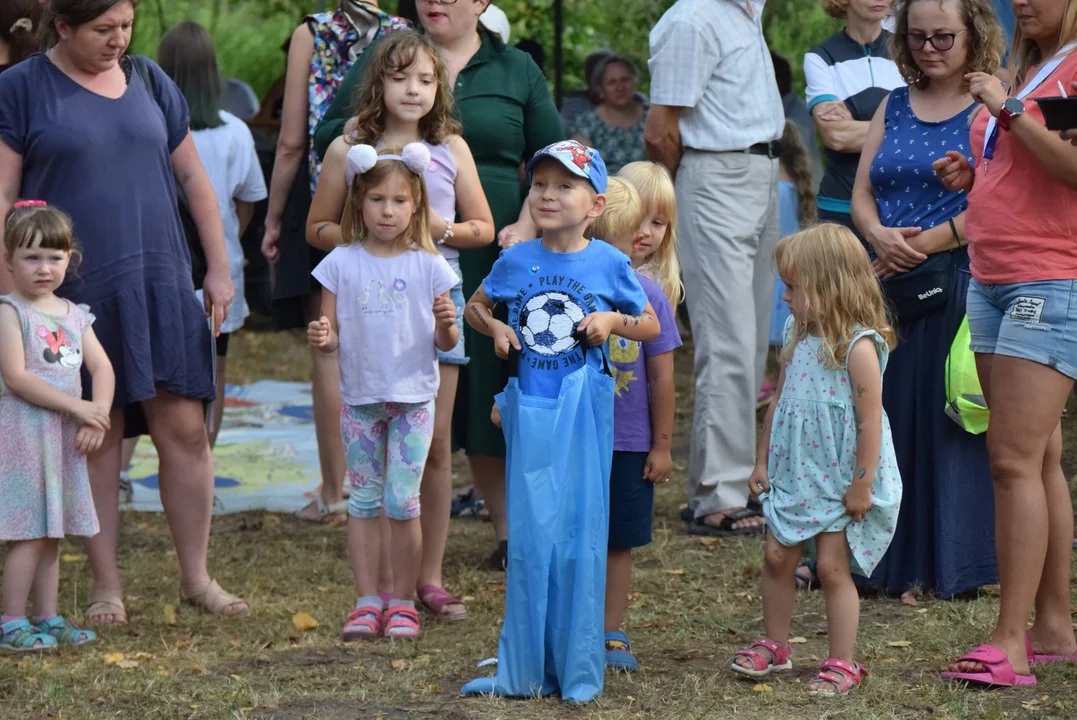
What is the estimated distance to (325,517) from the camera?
6773 mm

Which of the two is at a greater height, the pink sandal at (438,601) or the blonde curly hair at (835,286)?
the blonde curly hair at (835,286)

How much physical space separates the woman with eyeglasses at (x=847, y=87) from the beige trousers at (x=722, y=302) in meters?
0.60

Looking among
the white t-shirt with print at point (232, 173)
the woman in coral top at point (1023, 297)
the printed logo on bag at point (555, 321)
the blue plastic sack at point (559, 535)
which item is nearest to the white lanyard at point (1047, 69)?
the woman in coral top at point (1023, 297)

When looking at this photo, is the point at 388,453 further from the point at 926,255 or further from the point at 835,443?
the point at 926,255

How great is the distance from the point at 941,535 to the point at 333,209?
235 cm

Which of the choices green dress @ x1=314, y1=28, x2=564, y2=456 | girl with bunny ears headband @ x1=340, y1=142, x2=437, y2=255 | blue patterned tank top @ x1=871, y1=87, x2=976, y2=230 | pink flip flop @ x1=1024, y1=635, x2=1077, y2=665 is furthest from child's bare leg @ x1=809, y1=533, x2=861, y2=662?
green dress @ x1=314, y1=28, x2=564, y2=456

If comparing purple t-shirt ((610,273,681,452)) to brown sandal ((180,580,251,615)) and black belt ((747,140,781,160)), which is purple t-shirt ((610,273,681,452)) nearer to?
brown sandal ((180,580,251,615))

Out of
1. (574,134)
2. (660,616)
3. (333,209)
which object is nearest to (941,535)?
(660,616)

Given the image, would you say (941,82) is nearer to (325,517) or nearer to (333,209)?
(333,209)

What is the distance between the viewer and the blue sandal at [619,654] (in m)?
4.31

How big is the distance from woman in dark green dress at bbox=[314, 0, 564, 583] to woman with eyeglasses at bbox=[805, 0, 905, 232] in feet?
3.30

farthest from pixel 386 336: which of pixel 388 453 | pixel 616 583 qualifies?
pixel 616 583

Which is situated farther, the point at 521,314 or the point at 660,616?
the point at 660,616

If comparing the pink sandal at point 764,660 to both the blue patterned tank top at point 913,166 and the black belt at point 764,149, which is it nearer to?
the blue patterned tank top at point 913,166
